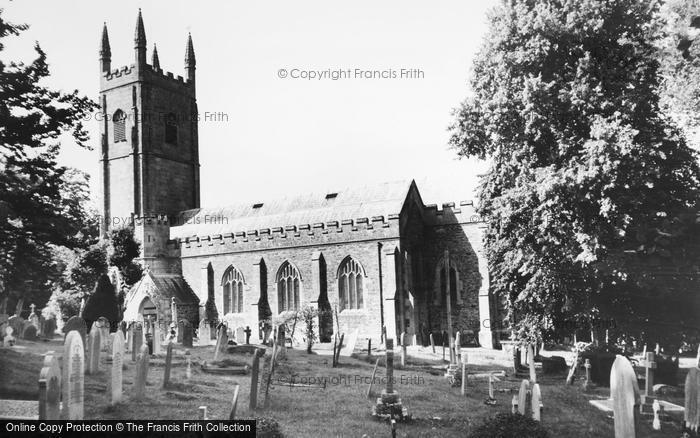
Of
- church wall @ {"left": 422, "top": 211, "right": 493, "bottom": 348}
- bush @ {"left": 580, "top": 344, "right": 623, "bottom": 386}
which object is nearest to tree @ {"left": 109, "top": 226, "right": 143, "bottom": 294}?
church wall @ {"left": 422, "top": 211, "right": 493, "bottom": 348}

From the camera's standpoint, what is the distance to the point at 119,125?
33.8m

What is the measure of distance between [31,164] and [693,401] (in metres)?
10.2

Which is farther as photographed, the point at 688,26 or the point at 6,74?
the point at 688,26

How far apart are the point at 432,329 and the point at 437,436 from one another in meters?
17.9

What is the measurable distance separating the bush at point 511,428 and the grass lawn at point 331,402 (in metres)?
1.24

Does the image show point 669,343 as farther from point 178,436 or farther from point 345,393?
point 178,436

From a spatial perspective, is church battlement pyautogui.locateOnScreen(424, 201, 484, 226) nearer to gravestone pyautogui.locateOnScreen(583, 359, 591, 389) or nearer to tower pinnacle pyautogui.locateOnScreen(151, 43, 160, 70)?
gravestone pyautogui.locateOnScreen(583, 359, 591, 389)

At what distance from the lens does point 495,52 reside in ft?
45.4

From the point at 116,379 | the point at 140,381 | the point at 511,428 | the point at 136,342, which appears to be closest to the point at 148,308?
the point at 136,342

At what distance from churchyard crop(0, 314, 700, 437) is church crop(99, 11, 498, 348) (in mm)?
9113

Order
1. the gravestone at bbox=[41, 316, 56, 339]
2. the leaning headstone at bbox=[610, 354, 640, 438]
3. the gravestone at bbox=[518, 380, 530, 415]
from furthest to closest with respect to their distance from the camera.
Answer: the gravestone at bbox=[41, 316, 56, 339] < the gravestone at bbox=[518, 380, 530, 415] < the leaning headstone at bbox=[610, 354, 640, 438]

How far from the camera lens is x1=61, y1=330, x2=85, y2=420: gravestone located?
7336 millimetres

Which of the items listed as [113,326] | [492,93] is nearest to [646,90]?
[492,93]

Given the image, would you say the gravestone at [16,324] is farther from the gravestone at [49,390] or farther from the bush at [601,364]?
the bush at [601,364]
